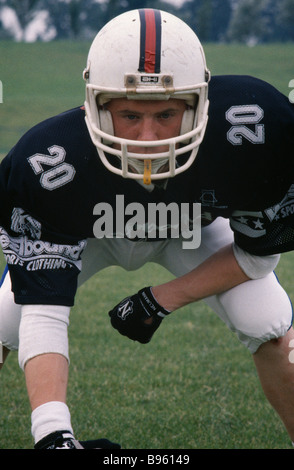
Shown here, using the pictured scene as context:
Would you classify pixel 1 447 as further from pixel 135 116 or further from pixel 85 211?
pixel 135 116

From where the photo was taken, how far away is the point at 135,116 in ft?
6.92

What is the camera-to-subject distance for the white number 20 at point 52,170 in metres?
2.21

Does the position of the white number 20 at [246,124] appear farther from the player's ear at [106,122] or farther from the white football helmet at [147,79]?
the player's ear at [106,122]

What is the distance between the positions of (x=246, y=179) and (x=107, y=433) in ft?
4.08

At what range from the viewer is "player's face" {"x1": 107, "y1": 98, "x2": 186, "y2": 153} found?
6.77ft

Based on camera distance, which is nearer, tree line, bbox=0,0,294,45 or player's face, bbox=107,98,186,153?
player's face, bbox=107,98,186,153

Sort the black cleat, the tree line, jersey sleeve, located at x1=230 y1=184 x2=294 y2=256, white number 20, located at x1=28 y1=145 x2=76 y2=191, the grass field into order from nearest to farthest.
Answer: the black cleat
white number 20, located at x1=28 y1=145 x2=76 y2=191
jersey sleeve, located at x1=230 y1=184 x2=294 y2=256
the grass field
the tree line

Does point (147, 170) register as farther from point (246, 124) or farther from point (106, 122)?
point (246, 124)

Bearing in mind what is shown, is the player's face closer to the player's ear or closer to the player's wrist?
the player's ear

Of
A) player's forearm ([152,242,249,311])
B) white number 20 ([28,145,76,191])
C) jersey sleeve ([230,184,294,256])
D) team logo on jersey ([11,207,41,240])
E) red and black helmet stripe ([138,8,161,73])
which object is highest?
red and black helmet stripe ([138,8,161,73])

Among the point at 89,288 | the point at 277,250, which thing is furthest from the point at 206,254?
the point at 89,288

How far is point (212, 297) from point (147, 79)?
0.87 meters

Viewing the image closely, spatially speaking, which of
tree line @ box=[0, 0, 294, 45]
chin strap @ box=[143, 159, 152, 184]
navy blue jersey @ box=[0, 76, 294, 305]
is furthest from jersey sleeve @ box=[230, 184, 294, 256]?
tree line @ box=[0, 0, 294, 45]

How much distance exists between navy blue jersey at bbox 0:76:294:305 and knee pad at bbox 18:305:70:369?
0.11ft
